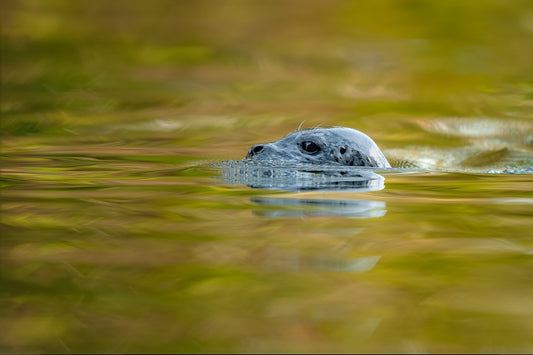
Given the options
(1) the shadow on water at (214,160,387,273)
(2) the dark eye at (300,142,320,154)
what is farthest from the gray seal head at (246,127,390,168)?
(1) the shadow on water at (214,160,387,273)

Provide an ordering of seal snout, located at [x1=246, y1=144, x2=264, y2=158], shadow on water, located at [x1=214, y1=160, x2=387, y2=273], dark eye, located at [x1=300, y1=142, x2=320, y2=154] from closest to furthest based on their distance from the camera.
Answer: shadow on water, located at [x1=214, y1=160, x2=387, y2=273], seal snout, located at [x1=246, y1=144, x2=264, y2=158], dark eye, located at [x1=300, y1=142, x2=320, y2=154]

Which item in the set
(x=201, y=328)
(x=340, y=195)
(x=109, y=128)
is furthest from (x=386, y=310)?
(x=109, y=128)

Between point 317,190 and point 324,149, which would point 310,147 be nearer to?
point 324,149

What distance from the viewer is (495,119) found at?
13414mm

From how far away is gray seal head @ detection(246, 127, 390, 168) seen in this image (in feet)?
21.2

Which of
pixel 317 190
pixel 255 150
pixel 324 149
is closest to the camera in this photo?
pixel 317 190

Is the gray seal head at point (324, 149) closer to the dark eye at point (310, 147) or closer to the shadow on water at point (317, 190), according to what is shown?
the dark eye at point (310, 147)

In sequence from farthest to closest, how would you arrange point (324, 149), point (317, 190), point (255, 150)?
1. point (324, 149)
2. point (255, 150)
3. point (317, 190)

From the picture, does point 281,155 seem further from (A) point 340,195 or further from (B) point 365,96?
(B) point 365,96

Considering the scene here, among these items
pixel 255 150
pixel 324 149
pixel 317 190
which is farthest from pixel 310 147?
pixel 317 190

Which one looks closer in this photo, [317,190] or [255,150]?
[317,190]

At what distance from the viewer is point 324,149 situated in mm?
6773

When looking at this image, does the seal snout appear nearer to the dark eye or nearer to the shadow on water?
the shadow on water

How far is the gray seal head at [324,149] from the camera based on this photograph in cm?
646
